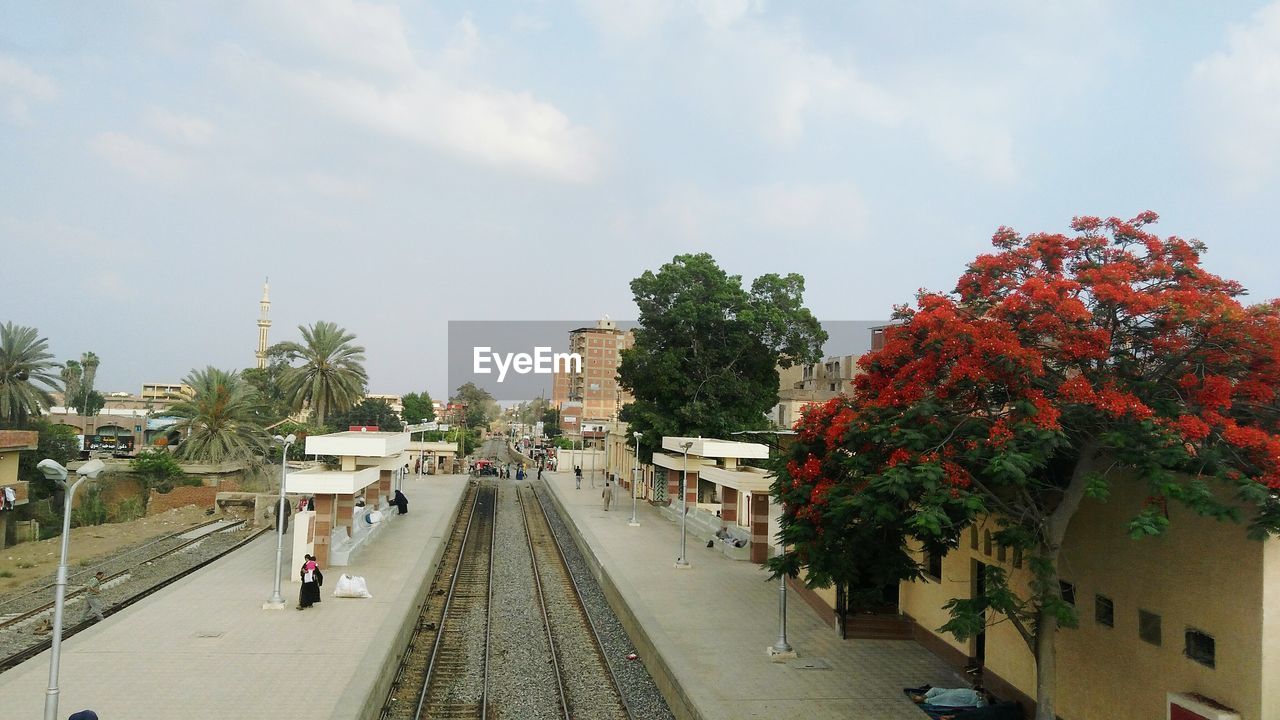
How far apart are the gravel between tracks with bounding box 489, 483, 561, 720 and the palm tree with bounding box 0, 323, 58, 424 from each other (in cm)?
2249

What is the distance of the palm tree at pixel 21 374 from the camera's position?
110 feet

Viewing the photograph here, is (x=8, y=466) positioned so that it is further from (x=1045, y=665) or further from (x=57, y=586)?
(x=1045, y=665)

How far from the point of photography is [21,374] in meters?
34.4

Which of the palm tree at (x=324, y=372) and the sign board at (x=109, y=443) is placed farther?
the sign board at (x=109, y=443)

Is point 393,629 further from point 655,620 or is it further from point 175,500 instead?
point 175,500

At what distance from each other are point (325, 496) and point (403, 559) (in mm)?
3299

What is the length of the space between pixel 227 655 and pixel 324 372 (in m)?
29.4

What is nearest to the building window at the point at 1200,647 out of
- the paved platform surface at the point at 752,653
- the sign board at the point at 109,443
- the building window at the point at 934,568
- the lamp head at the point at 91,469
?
the paved platform surface at the point at 752,653

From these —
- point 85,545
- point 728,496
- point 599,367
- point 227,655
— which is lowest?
point 85,545

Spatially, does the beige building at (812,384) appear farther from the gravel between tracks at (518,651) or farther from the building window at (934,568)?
the building window at (934,568)

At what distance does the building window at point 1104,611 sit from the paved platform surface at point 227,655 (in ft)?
30.2

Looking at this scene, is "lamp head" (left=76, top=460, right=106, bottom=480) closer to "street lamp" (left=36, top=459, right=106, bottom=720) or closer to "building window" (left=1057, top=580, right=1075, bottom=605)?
"street lamp" (left=36, top=459, right=106, bottom=720)

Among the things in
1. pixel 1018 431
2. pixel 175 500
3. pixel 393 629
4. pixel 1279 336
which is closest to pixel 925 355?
pixel 1018 431

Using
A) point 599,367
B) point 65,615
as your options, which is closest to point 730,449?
point 65,615
